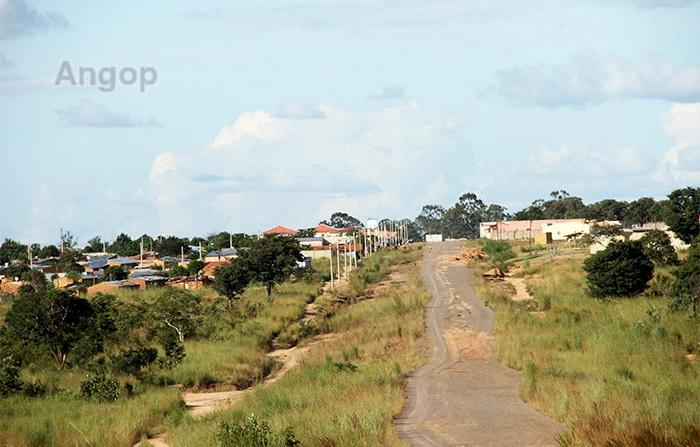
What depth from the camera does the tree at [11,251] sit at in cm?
12347

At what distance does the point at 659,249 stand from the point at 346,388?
33595mm

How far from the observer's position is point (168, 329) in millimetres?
38875

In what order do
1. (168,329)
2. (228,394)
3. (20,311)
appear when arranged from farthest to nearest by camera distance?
(168,329)
(20,311)
(228,394)

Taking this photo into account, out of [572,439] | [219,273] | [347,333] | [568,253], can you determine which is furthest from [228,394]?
[568,253]

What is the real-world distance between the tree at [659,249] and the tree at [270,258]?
24.1 metres

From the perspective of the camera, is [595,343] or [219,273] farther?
[219,273]

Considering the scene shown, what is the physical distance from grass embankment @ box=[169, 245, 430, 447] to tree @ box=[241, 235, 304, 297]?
9.33 metres

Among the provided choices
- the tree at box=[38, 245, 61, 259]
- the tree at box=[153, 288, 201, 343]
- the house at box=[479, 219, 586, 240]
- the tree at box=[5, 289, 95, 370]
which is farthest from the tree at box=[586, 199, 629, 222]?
the tree at box=[5, 289, 95, 370]

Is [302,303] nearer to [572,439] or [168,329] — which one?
[168,329]

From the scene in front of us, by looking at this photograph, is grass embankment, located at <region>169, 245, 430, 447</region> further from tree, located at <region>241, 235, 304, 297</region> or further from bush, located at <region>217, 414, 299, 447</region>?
tree, located at <region>241, 235, 304, 297</region>

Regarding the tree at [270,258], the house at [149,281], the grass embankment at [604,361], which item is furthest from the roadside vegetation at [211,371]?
the house at [149,281]

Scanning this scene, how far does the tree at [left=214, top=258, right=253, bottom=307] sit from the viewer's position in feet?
164

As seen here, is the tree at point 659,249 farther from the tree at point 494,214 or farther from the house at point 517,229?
the tree at point 494,214

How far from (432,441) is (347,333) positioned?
79.9 ft
